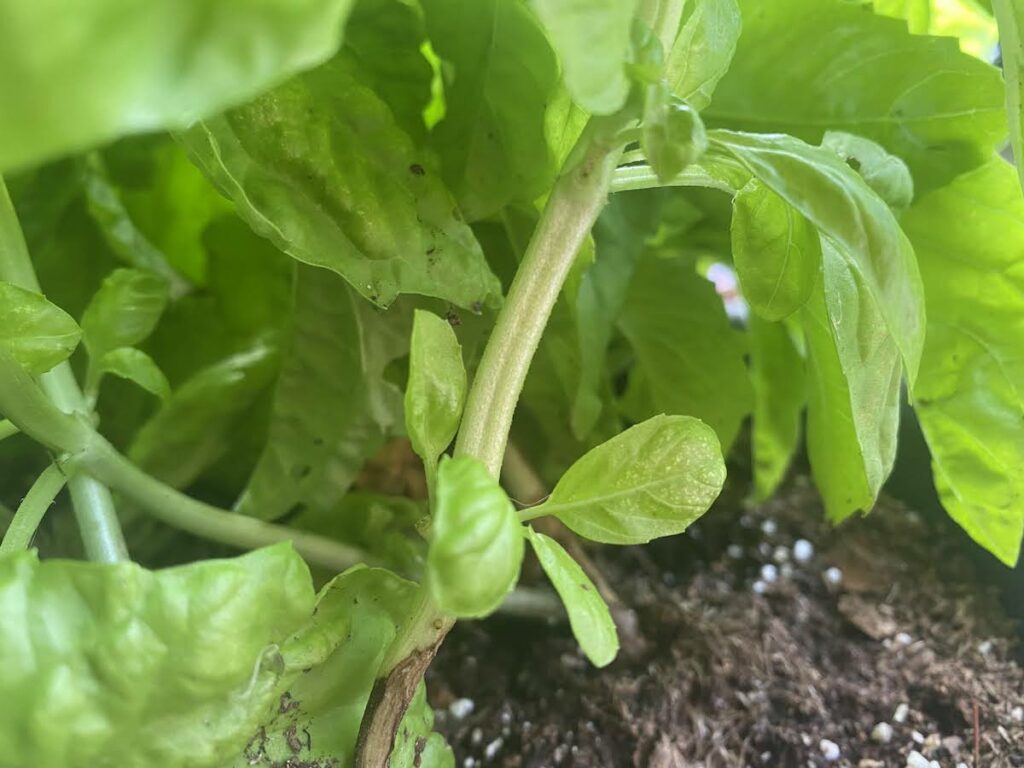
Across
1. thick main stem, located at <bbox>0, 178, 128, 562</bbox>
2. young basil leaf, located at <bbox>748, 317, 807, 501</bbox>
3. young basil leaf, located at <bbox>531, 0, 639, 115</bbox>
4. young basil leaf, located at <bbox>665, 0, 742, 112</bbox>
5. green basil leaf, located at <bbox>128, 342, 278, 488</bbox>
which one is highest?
young basil leaf, located at <bbox>531, 0, 639, 115</bbox>

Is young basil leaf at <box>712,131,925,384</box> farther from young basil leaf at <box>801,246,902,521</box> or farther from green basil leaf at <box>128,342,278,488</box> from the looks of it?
green basil leaf at <box>128,342,278,488</box>

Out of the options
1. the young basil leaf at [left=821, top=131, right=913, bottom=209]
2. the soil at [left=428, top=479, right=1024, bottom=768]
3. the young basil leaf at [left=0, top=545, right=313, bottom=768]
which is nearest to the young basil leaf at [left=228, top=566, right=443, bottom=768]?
the young basil leaf at [left=0, top=545, right=313, bottom=768]

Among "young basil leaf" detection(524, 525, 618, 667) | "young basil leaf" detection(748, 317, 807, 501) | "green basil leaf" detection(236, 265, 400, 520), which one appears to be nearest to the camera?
"young basil leaf" detection(524, 525, 618, 667)

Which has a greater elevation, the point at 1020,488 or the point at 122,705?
the point at 122,705

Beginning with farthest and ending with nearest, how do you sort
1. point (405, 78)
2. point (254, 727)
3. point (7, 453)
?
1. point (7, 453)
2. point (405, 78)
3. point (254, 727)

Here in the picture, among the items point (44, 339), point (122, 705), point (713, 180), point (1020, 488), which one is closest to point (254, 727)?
point (122, 705)

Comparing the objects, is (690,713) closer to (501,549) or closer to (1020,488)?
(1020,488)

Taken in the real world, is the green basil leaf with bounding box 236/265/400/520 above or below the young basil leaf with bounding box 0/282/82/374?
below
